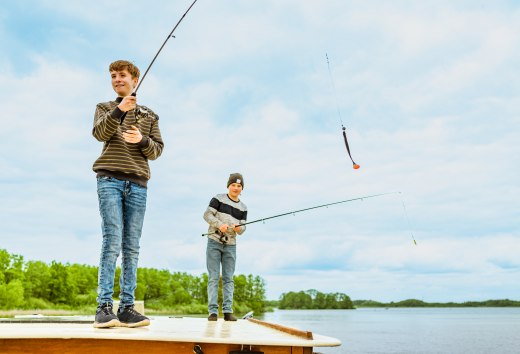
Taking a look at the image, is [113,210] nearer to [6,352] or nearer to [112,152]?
[112,152]

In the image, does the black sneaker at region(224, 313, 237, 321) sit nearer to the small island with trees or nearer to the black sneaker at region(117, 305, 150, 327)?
the black sneaker at region(117, 305, 150, 327)

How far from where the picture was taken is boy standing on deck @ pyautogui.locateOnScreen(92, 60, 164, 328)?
4.07 metres

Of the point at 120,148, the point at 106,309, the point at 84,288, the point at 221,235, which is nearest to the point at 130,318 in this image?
the point at 106,309

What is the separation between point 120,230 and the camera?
4.16 metres

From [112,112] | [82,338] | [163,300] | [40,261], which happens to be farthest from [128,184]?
[163,300]

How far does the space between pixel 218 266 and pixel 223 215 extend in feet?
2.19

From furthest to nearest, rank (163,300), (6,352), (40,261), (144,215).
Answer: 1. (163,300)
2. (40,261)
3. (144,215)
4. (6,352)

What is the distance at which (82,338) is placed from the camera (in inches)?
138

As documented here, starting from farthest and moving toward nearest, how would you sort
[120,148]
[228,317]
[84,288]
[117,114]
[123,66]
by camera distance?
1. [84,288]
2. [228,317]
3. [123,66]
4. [120,148]
5. [117,114]

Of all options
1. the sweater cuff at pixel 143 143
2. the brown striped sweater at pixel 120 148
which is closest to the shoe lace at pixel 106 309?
the brown striped sweater at pixel 120 148

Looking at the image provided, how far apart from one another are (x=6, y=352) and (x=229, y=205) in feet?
12.7

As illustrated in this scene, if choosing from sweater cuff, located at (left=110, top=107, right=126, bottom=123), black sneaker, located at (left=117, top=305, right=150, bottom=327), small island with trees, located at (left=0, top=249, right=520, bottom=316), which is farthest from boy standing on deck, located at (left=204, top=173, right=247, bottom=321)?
small island with trees, located at (left=0, top=249, right=520, bottom=316)

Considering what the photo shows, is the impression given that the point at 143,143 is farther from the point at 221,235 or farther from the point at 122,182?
the point at 221,235

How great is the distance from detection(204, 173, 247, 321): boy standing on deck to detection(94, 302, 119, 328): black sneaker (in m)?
2.85
